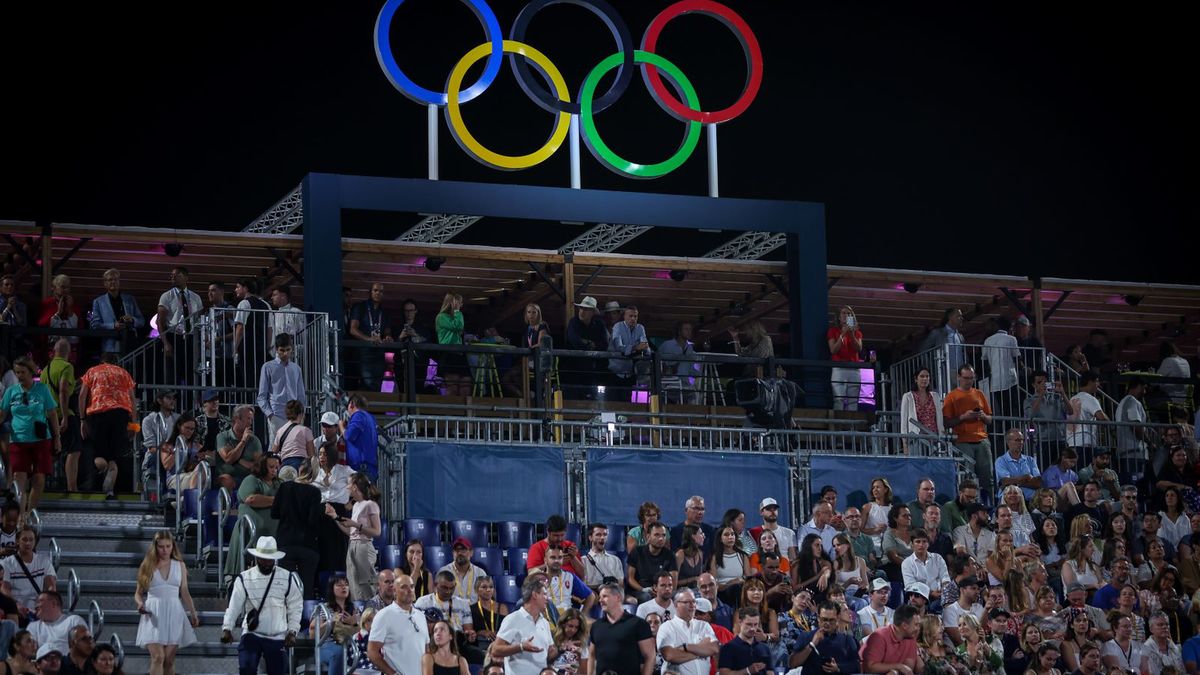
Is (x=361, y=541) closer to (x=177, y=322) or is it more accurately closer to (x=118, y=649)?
(x=118, y=649)

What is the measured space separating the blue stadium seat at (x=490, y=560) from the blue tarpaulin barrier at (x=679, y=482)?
2.48 metres

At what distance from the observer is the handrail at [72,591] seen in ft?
55.9

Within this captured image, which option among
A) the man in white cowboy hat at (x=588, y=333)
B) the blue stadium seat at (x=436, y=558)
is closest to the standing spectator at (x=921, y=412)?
the man in white cowboy hat at (x=588, y=333)

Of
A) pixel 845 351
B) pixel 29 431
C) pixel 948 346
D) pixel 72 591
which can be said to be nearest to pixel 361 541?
pixel 72 591

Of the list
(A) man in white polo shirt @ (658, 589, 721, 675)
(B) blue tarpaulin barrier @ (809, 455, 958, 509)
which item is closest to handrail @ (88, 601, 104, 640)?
(A) man in white polo shirt @ (658, 589, 721, 675)

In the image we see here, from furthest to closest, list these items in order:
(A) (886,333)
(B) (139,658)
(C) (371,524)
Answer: (A) (886,333)
(C) (371,524)
(B) (139,658)

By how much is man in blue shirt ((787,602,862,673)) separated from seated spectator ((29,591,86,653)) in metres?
5.92

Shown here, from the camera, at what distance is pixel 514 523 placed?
20984mm

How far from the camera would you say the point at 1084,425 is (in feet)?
81.8

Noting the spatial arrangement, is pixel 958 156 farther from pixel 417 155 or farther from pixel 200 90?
pixel 200 90

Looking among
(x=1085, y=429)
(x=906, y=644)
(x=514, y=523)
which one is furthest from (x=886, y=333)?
(x=906, y=644)

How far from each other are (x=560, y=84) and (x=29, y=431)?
8.69 meters

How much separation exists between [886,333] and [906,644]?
41.2 feet

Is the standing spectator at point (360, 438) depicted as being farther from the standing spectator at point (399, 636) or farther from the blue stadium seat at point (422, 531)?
the standing spectator at point (399, 636)
